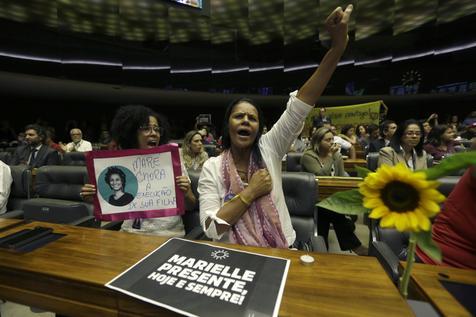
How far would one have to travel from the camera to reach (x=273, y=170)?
4.00ft

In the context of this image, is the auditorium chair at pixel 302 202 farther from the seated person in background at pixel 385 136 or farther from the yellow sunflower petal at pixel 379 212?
the seated person in background at pixel 385 136

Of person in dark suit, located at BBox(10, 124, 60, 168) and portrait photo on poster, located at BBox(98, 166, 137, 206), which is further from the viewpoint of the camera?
person in dark suit, located at BBox(10, 124, 60, 168)

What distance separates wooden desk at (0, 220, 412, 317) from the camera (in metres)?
0.59

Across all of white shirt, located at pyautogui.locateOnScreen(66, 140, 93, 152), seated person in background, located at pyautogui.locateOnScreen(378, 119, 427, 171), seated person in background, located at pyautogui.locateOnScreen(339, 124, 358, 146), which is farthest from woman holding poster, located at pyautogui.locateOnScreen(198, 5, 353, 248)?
white shirt, located at pyautogui.locateOnScreen(66, 140, 93, 152)

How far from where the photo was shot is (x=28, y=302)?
772mm

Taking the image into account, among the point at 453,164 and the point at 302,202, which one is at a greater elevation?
the point at 453,164

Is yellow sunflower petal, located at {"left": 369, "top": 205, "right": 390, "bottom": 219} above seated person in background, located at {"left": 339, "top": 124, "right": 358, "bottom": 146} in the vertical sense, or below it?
below

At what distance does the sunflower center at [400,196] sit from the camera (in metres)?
0.44

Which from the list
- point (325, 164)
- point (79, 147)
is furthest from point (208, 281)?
point (79, 147)

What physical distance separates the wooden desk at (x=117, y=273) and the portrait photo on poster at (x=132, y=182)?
220 mm

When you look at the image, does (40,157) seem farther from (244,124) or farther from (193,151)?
(244,124)

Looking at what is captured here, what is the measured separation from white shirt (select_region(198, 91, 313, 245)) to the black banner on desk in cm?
28

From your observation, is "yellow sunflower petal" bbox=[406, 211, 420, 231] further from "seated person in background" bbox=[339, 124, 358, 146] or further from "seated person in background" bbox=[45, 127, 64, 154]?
"seated person in background" bbox=[339, 124, 358, 146]

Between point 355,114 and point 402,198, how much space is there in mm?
6505
